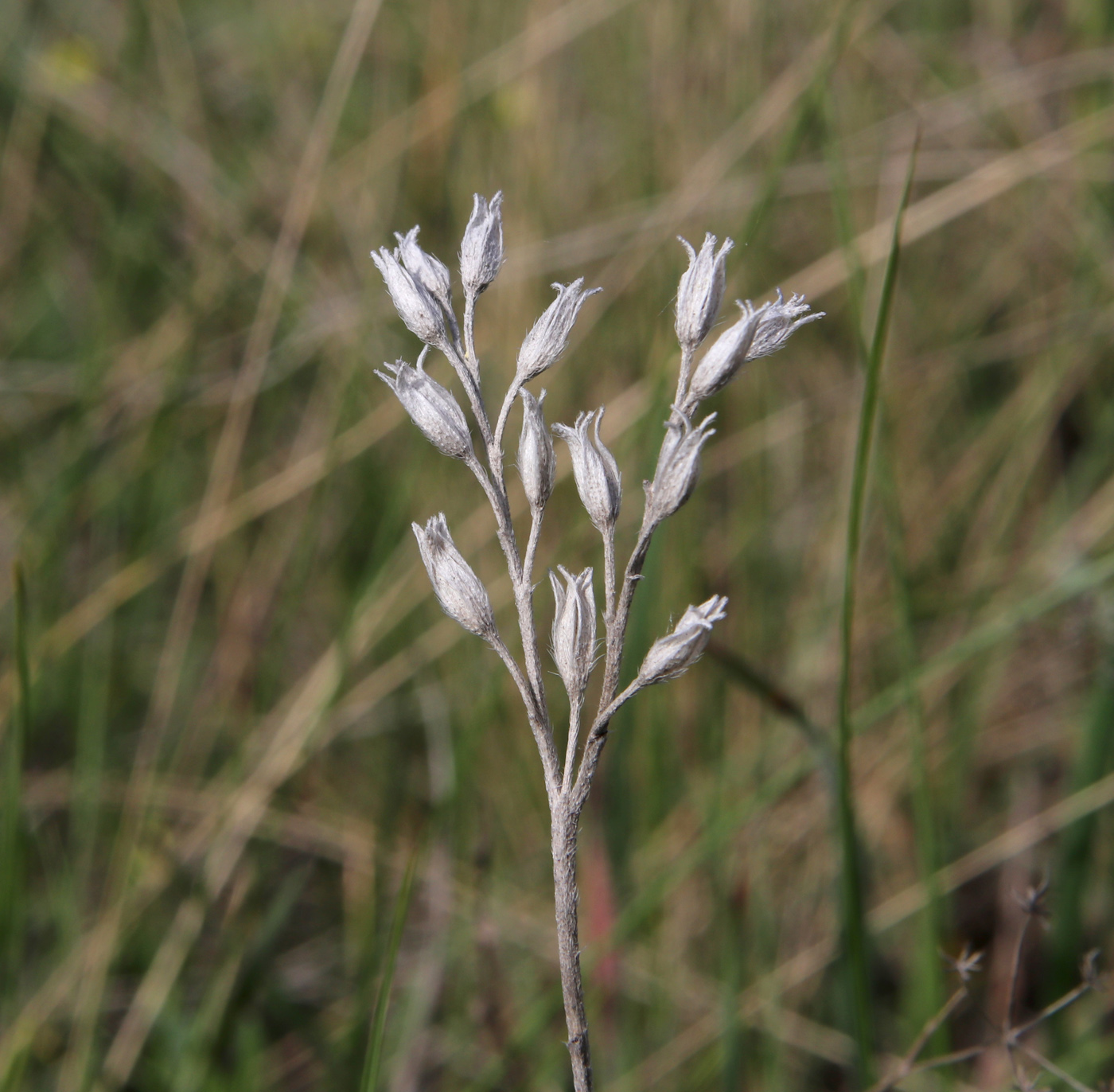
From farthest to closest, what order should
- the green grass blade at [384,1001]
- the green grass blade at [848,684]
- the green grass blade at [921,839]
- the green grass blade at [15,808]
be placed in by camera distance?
the green grass blade at [921,839] < the green grass blade at [15,808] < the green grass blade at [848,684] < the green grass blade at [384,1001]

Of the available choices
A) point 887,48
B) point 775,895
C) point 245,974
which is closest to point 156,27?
point 887,48

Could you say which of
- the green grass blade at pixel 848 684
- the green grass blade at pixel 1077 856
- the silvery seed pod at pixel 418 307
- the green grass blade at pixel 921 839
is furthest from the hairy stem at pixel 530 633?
the green grass blade at pixel 1077 856

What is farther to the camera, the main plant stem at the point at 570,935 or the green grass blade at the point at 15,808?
the green grass blade at the point at 15,808

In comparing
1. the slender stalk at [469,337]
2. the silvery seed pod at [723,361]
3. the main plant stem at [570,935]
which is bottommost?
the main plant stem at [570,935]

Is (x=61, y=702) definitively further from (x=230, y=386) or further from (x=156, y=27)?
(x=156, y=27)

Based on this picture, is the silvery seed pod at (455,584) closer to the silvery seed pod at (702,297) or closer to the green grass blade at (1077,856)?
the silvery seed pod at (702,297)

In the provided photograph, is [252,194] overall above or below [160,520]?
above

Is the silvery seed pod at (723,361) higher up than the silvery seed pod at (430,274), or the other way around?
the silvery seed pod at (430,274)
